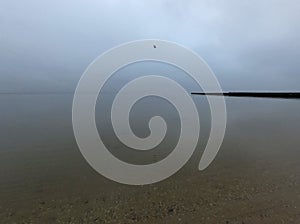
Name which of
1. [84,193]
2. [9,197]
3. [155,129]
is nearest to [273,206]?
[84,193]

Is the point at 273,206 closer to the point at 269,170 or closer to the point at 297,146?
the point at 269,170

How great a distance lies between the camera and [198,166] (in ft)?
33.9

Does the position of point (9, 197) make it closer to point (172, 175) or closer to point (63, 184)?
point (63, 184)

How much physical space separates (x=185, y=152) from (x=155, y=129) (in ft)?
20.0

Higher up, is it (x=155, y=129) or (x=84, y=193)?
(x=84, y=193)

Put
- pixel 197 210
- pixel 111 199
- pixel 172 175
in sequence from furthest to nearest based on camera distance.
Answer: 1. pixel 172 175
2. pixel 111 199
3. pixel 197 210

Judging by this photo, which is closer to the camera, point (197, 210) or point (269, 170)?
point (197, 210)

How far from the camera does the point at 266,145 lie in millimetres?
13852

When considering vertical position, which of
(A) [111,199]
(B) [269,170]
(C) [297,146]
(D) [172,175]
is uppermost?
(A) [111,199]

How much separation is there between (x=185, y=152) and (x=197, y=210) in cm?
557

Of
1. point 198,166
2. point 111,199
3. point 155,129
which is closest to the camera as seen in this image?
point 111,199

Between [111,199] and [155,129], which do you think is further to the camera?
[155,129]

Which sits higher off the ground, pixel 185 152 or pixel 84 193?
pixel 84 193

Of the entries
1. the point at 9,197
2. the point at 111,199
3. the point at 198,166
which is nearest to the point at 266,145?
the point at 198,166
